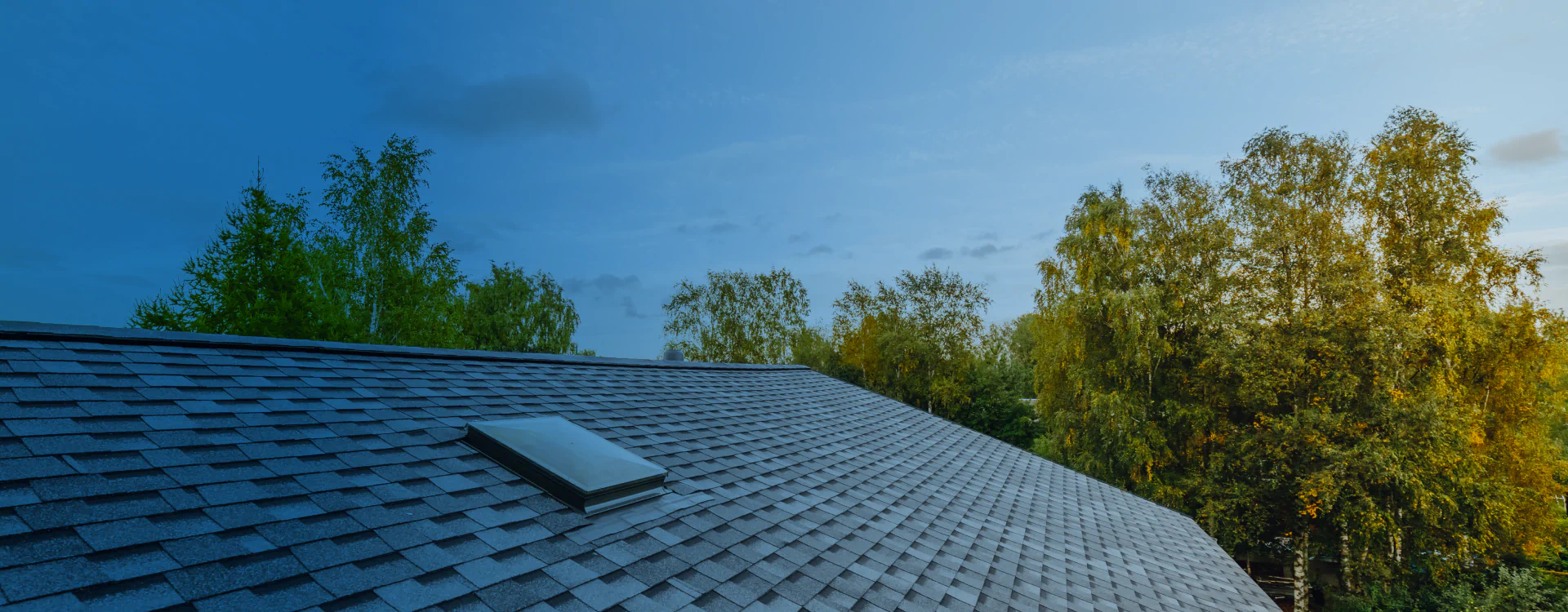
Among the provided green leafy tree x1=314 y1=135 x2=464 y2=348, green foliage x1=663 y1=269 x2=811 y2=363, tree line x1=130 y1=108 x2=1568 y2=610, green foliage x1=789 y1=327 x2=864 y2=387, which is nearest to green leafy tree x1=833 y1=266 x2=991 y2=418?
green foliage x1=789 y1=327 x2=864 y2=387

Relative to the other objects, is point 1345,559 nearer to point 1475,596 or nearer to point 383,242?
point 1475,596

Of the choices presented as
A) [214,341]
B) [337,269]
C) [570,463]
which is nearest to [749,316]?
[337,269]

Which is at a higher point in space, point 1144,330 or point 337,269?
point 1144,330

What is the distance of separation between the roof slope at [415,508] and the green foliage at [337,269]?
529 inches

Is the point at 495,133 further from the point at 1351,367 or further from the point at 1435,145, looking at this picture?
the point at 1435,145

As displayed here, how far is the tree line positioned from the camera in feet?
41.1

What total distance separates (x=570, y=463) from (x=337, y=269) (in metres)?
18.6

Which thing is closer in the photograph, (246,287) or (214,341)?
(214,341)

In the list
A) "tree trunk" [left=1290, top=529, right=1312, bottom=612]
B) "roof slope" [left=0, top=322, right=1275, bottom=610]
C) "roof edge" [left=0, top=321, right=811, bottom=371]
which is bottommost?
"tree trunk" [left=1290, top=529, right=1312, bottom=612]

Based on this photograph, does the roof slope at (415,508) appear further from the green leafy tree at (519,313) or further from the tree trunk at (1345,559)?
the green leafy tree at (519,313)

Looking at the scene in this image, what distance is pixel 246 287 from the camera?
15.7 meters

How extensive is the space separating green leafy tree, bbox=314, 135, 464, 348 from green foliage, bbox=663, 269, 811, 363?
15141 millimetres

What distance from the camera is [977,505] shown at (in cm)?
561

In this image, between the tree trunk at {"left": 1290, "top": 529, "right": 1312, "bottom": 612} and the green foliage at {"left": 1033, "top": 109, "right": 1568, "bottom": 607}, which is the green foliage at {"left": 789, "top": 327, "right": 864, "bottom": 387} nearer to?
the green foliage at {"left": 1033, "top": 109, "right": 1568, "bottom": 607}
